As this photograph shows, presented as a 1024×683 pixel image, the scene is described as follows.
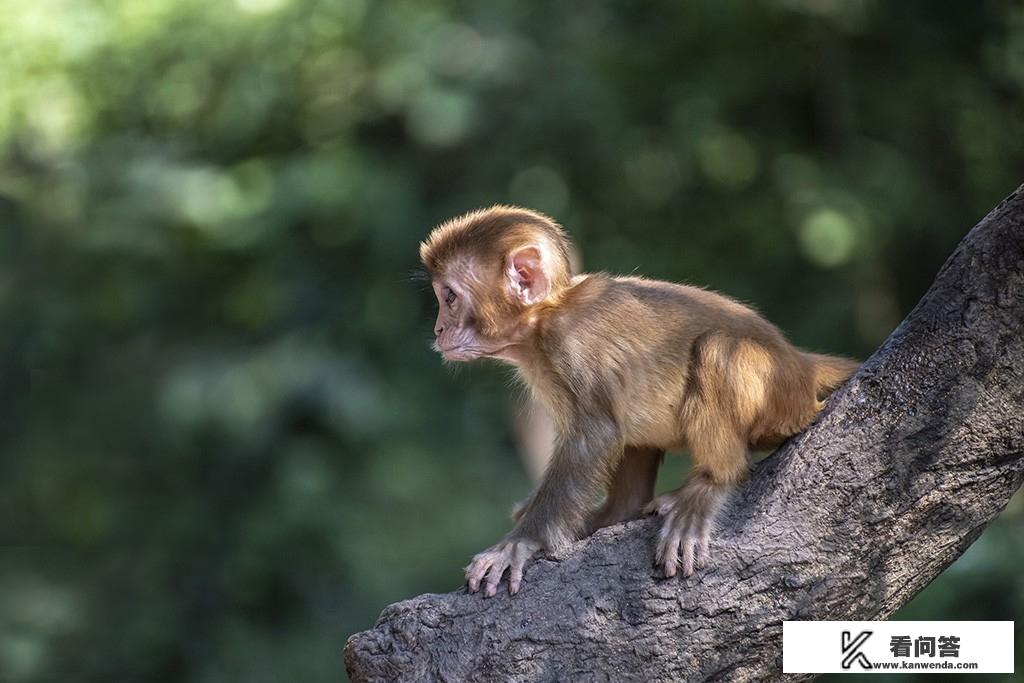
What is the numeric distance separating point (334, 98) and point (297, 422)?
3.52 metres

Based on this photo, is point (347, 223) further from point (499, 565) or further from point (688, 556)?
point (688, 556)

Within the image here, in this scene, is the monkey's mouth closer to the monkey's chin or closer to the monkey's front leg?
the monkey's chin

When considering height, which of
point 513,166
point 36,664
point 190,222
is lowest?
point 36,664

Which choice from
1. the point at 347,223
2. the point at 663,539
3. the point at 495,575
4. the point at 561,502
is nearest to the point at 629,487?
the point at 561,502

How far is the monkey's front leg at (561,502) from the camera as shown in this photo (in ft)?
15.9

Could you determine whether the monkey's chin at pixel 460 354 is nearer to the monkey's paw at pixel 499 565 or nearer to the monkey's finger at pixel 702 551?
the monkey's paw at pixel 499 565

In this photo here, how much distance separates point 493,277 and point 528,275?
0.14 m

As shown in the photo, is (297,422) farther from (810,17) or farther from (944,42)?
(944,42)

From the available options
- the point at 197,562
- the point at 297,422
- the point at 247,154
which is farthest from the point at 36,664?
the point at 247,154

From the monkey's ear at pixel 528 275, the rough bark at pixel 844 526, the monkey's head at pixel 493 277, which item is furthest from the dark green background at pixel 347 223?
the rough bark at pixel 844 526

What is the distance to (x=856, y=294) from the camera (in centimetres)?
1382

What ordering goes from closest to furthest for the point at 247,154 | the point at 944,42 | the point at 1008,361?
the point at 1008,361 → the point at 944,42 → the point at 247,154

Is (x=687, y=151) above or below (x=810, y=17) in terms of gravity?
below

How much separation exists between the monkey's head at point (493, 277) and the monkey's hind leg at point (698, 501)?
917 millimetres
